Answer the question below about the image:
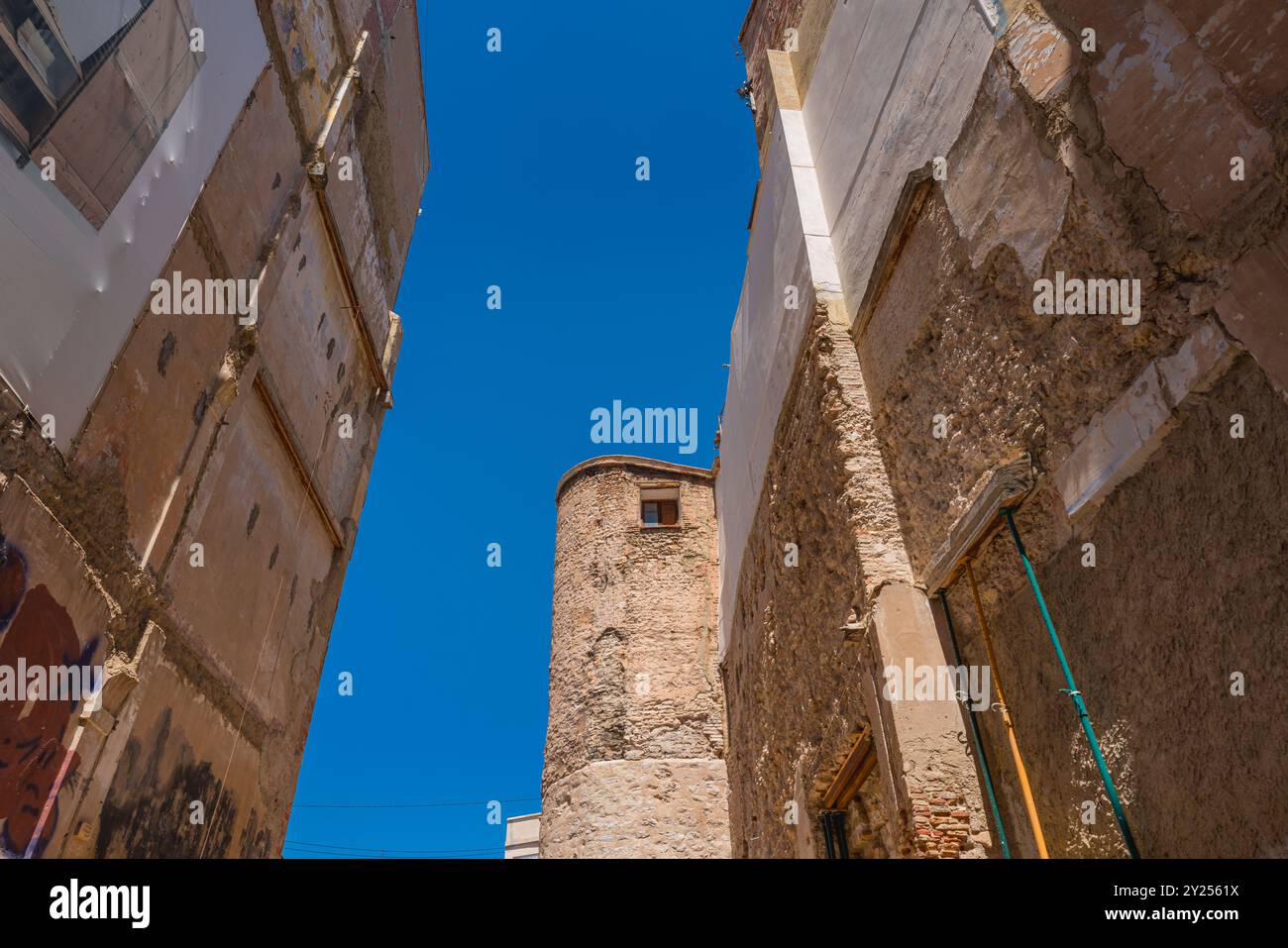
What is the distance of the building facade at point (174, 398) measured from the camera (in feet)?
12.2

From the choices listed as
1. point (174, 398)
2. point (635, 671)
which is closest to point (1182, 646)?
point (174, 398)

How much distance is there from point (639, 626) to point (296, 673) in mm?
6908

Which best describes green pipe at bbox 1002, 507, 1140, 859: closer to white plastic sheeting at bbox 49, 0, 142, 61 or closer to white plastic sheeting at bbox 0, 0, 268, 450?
white plastic sheeting at bbox 0, 0, 268, 450

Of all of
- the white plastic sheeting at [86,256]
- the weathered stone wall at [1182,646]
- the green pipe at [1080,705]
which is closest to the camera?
the weathered stone wall at [1182,646]

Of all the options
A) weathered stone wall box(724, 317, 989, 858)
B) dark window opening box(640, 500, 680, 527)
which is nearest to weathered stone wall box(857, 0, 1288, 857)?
weathered stone wall box(724, 317, 989, 858)

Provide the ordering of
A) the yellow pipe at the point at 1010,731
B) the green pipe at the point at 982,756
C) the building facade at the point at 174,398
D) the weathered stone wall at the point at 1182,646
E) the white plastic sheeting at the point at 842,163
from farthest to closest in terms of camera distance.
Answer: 1. the white plastic sheeting at the point at 842,163
2. the building facade at the point at 174,398
3. the green pipe at the point at 982,756
4. the yellow pipe at the point at 1010,731
5. the weathered stone wall at the point at 1182,646

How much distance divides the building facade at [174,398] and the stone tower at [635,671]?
5786mm

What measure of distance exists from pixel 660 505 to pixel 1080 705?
12458 millimetres

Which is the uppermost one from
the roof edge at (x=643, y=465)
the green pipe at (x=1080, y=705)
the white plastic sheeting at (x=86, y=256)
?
the roof edge at (x=643, y=465)

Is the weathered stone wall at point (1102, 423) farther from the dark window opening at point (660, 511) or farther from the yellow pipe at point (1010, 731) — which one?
the dark window opening at point (660, 511)

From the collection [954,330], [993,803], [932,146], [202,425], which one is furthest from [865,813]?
[202,425]

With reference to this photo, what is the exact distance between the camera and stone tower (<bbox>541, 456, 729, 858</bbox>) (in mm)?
11750

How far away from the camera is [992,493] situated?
343cm

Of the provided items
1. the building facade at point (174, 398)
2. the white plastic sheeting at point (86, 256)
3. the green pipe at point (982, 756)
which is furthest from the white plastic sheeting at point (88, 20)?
the green pipe at point (982, 756)
